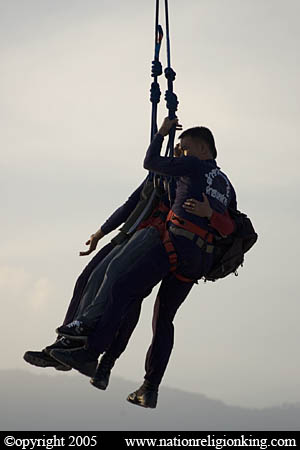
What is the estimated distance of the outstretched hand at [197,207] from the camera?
29.1 feet

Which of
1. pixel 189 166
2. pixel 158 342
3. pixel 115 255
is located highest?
pixel 189 166

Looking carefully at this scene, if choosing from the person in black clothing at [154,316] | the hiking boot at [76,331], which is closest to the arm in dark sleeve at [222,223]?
the person in black clothing at [154,316]

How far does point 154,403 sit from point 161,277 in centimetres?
147

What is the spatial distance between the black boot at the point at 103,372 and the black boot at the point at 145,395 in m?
0.38

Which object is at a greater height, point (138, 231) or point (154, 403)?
point (138, 231)

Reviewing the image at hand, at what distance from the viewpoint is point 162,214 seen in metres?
9.28

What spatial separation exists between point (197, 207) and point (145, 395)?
2142 millimetres

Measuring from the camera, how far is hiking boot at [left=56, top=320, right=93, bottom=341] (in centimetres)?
873
